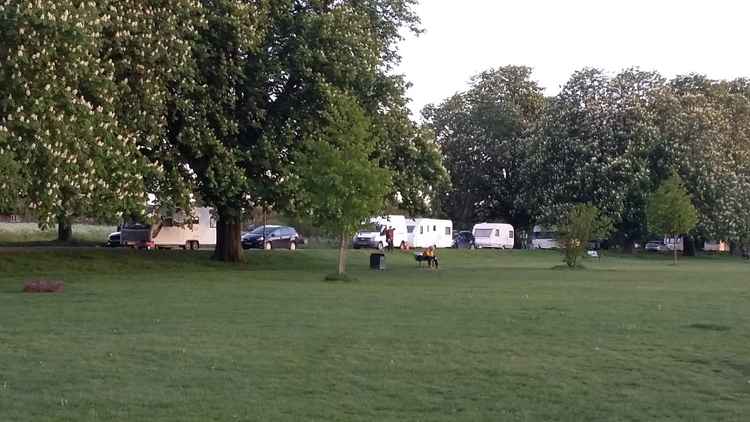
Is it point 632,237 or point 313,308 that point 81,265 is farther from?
point 632,237

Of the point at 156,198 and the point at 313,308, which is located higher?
the point at 156,198

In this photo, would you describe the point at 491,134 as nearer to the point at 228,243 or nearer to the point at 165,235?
the point at 165,235

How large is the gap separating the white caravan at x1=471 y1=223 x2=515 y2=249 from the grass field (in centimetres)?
5071

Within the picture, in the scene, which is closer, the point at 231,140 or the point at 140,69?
the point at 140,69

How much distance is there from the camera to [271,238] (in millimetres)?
59656

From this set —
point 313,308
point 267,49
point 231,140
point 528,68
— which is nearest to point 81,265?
point 231,140

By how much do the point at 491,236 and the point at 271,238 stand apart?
24712 millimetres

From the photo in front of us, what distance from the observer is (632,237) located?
72062 mm

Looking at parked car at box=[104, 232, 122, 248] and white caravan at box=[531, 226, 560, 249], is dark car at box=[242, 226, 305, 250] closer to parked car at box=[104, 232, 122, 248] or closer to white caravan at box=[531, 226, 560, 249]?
parked car at box=[104, 232, 122, 248]

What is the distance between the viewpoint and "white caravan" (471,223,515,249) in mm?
78250

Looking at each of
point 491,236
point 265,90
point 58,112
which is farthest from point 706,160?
point 58,112

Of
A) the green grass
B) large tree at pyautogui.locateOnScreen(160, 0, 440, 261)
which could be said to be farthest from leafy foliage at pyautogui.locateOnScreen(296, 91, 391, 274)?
the green grass

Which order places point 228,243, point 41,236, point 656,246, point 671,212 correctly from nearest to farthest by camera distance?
point 228,243 < point 671,212 < point 41,236 < point 656,246

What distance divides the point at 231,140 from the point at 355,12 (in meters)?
7.32
